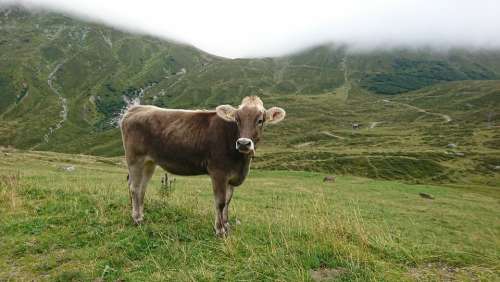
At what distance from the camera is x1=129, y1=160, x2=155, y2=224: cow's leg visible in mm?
10469

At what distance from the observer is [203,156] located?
382 inches

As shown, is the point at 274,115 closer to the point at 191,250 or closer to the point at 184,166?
the point at 184,166

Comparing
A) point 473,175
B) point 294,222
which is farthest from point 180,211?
point 473,175

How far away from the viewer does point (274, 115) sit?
31.1ft

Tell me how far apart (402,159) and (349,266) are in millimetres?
93968

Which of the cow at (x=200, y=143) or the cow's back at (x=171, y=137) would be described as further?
the cow's back at (x=171, y=137)

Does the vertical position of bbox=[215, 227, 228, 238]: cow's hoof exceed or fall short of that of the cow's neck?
it falls short

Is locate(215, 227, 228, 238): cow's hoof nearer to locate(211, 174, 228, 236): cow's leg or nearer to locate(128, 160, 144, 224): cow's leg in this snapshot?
locate(211, 174, 228, 236): cow's leg

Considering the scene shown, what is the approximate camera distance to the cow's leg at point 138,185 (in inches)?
412

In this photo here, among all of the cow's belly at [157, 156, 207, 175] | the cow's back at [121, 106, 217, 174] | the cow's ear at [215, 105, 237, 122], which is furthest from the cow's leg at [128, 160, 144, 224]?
the cow's ear at [215, 105, 237, 122]

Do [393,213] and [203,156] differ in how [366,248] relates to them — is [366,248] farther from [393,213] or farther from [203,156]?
[393,213]

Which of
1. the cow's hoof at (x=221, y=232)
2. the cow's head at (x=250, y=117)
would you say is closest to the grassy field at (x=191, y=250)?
the cow's hoof at (x=221, y=232)

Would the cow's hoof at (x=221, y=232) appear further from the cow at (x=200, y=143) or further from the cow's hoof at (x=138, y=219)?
the cow's hoof at (x=138, y=219)

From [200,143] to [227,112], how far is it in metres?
1.18
